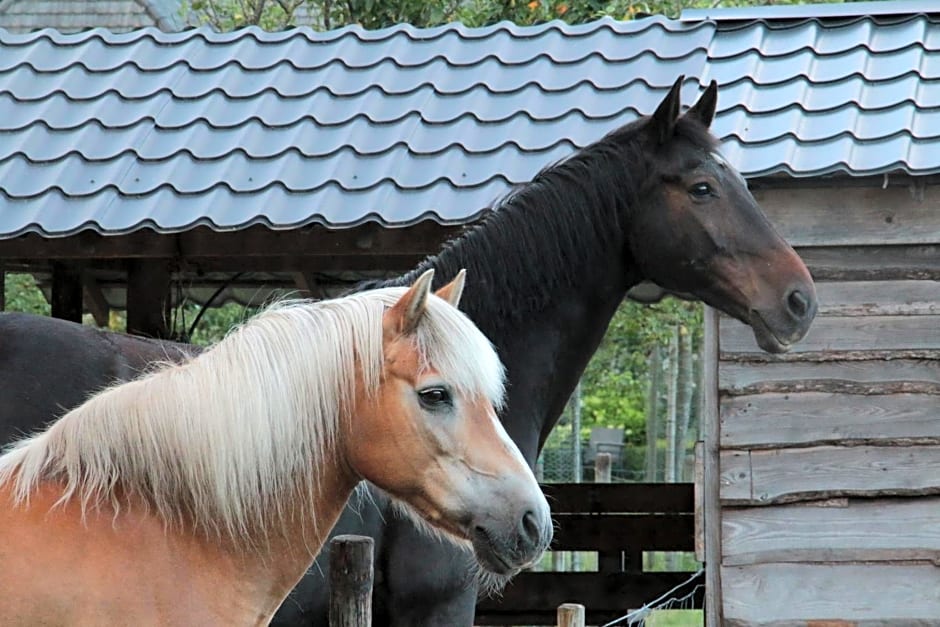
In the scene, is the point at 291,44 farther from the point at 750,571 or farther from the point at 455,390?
the point at 455,390

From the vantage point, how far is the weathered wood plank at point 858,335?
195 inches

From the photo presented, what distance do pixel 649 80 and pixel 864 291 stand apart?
1.25 metres

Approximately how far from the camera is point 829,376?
198 inches

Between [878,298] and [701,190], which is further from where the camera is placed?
[878,298]

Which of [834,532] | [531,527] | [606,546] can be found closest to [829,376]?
[834,532]

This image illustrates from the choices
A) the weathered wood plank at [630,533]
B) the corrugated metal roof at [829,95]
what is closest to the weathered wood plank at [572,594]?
the weathered wood plank at [630,533]

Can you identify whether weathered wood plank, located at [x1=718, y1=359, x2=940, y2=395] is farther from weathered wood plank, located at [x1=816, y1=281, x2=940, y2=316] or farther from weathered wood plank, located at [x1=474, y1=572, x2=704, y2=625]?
weathered wood plank, located at [x1=474, y1=572, x2=704, y2=625]

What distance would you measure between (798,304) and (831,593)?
147cm

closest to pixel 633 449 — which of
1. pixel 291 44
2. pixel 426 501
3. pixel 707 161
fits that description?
pixel 291 44

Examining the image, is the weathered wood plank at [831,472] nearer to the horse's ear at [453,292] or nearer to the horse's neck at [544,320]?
the horse's neck at [544,320]

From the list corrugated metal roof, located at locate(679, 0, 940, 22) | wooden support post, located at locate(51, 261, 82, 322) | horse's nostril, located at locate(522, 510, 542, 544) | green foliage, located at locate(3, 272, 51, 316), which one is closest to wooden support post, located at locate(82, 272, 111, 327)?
wooden support post, located at locate(51, 261, 82, 322)

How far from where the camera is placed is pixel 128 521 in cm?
259

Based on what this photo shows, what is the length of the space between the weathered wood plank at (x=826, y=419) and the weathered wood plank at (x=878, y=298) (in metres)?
0.31

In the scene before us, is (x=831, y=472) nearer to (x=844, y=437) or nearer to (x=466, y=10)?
(x=844, y=437)
